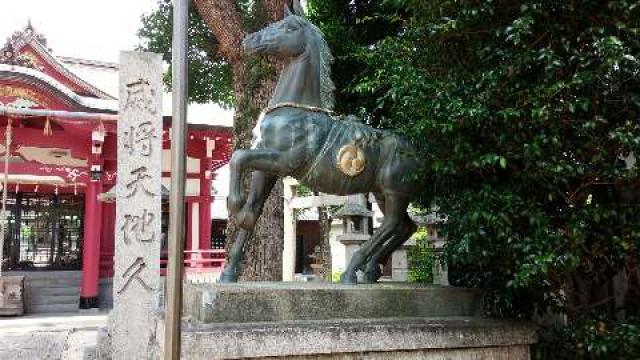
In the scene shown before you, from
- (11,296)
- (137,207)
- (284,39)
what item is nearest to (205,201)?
(11,296)

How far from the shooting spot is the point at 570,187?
3055 mm

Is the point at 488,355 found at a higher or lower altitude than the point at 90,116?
lower

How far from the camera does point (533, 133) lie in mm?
2896

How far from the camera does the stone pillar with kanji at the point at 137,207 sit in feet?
19.3

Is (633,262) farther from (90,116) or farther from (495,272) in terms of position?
(90,116)

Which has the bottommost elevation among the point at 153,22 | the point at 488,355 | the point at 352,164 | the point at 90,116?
the point at 488,355

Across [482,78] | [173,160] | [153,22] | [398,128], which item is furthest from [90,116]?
[173,160]

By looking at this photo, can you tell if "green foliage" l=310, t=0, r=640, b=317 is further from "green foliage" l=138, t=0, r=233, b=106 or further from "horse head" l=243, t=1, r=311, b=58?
"green foliage" l=138, t=0, r=233, b=106

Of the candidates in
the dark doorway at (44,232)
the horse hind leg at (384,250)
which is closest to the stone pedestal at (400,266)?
the horse hind leg at (384,250)

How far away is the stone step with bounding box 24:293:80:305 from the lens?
12328 mm

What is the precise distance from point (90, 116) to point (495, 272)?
959 cm

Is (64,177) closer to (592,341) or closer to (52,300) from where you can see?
(52,300)

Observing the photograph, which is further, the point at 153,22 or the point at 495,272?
the point at 153,22

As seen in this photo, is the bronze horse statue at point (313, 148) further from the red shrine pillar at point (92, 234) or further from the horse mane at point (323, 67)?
the red shrine pillar at point (92, 234)
